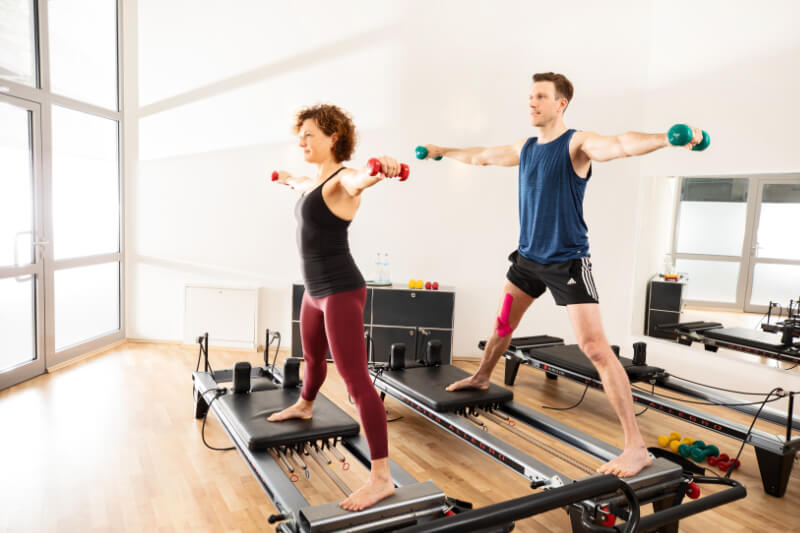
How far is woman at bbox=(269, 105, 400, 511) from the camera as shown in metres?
1.63

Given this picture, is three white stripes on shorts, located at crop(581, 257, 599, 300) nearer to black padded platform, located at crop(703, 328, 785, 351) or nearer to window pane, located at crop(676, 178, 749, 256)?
black padded platform, located at crop(703, 328, 785, 351)

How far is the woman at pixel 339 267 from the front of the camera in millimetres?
1635

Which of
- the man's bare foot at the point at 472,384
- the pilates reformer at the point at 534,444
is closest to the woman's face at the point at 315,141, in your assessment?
the pilates reformer at the point at 534,444

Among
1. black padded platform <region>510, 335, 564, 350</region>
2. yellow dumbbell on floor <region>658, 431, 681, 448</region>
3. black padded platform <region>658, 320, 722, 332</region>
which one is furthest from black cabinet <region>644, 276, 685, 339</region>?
yellow dumbbell on floor <region>658, 431, 681, 448</region>

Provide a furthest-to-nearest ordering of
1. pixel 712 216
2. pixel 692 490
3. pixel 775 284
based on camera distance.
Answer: pixel 712 216
pixel 775 284
pixel 692 490

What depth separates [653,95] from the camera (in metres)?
3.93

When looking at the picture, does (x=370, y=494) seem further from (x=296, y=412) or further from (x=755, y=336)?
(x=755, y=336)

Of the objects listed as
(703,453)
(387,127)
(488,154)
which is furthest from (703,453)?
(387,127)

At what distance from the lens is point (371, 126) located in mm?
4242

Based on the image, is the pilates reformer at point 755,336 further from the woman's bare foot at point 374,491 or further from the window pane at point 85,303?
the window pane at point 85,303

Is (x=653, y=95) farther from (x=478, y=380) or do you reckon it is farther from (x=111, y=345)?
(x=111, y=345)

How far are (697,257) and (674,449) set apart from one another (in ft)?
5.17

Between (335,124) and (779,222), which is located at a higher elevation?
(335,124)

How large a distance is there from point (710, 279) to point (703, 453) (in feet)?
5.08
